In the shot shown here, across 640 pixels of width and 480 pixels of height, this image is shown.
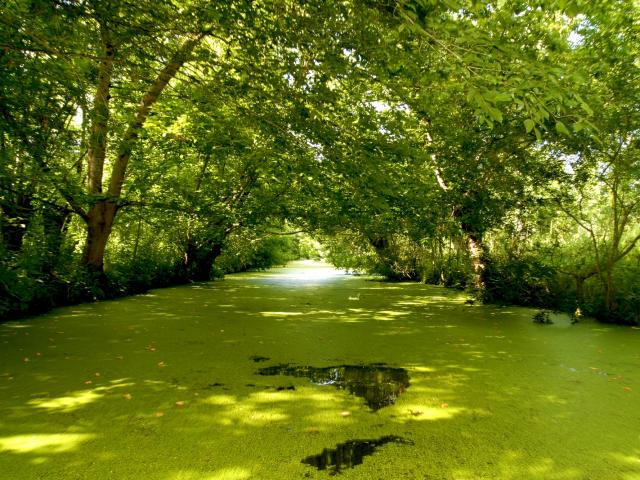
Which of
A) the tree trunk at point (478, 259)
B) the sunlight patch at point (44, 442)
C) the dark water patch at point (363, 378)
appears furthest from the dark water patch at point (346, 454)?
the tree trunk at point (478, 259)

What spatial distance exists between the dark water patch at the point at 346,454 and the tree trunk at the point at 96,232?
250 inches

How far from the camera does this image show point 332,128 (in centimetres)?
391

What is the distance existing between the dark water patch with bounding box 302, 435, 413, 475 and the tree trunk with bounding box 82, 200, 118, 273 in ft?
20.8

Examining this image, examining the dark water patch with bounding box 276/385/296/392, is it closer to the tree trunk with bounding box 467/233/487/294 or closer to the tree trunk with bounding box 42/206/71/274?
the tree trunk with bounding box 42/206/71/274

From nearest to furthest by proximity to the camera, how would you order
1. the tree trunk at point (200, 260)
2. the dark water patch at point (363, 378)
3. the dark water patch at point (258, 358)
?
the dark water patch at point (363, 378) → the dark water patch at point (258, 358) → the tree trunk at point (200, 260)

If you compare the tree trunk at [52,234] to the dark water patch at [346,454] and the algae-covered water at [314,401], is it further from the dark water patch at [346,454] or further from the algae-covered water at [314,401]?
the dark water patch at [346,454]

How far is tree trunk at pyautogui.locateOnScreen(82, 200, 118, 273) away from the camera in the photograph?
6816 mm

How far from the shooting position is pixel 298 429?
2.11 metres

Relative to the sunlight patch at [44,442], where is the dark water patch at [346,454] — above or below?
above

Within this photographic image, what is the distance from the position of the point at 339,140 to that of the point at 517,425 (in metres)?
2.83

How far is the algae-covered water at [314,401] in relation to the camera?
1.78 meters

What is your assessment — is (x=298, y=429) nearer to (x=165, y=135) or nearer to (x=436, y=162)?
(x=436, y=162)

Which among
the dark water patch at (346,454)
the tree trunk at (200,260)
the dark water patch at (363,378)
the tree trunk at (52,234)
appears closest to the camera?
the dark water patch at (346,454)

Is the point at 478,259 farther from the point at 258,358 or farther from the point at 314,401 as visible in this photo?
the point at 314,401
